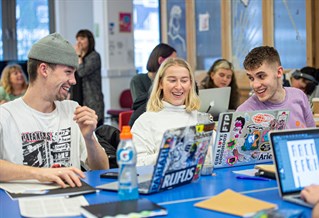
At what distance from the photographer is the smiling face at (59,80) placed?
8.15ft

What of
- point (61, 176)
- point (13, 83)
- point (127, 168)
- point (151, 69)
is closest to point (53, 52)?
point (61, 176)

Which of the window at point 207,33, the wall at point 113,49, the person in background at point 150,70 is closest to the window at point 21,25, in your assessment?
the wall at point 113,49

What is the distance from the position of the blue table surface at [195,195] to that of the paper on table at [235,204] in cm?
3

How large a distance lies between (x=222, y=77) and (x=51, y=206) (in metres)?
3.56

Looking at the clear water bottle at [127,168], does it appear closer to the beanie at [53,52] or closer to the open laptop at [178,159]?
the open laptop at [178,159]

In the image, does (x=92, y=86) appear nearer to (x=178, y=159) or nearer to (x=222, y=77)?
(x=222, y=77)

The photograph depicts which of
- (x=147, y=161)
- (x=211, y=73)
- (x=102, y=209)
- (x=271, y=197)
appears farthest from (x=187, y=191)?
(x=211, y=73)

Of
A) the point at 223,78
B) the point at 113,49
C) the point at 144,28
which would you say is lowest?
the point at 223,78

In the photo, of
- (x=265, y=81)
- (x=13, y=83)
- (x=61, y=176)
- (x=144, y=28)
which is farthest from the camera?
(x=144, y=28)

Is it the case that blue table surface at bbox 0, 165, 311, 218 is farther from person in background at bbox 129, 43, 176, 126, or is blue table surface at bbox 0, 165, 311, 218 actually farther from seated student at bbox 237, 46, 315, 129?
person in background at bbox 129, 43, 176, 126

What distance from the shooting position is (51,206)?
1.79 meters

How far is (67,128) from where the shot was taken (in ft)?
8.41

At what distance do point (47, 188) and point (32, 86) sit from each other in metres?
0.64

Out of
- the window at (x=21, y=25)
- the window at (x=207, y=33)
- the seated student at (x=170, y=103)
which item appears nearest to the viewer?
the seated student at (x=170, y=103)
